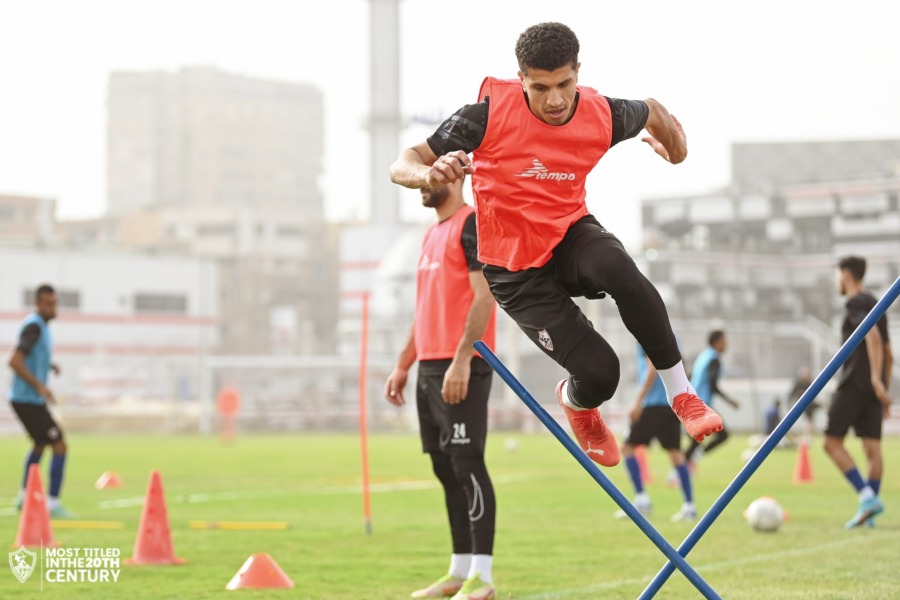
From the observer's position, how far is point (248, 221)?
125250mm

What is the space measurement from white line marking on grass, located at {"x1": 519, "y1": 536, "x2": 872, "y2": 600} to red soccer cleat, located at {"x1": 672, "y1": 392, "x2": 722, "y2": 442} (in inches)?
67.7

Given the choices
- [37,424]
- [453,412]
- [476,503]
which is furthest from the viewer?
[37,424]

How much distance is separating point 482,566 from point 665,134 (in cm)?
250

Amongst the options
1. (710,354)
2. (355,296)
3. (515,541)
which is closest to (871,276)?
(355,296)

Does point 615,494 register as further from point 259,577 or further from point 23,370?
point 23,370

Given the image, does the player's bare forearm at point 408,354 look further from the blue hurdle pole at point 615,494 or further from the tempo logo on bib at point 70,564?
the tempo logo on bib at point 70,564

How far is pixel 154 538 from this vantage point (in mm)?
9320

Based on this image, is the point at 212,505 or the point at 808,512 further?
the point at 212,505

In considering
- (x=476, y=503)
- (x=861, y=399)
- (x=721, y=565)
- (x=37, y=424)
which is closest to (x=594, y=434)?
(x=476, y=503)

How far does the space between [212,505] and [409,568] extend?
20.5 feet

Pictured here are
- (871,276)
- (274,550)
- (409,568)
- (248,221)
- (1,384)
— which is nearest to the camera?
(409,568)

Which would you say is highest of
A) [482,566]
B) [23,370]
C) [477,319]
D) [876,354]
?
[477,319]

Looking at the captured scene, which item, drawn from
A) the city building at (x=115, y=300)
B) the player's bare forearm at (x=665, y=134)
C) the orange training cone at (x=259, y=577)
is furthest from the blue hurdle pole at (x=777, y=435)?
the city building at (x=115, y=300)

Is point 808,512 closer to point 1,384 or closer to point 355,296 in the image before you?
point 1,384
